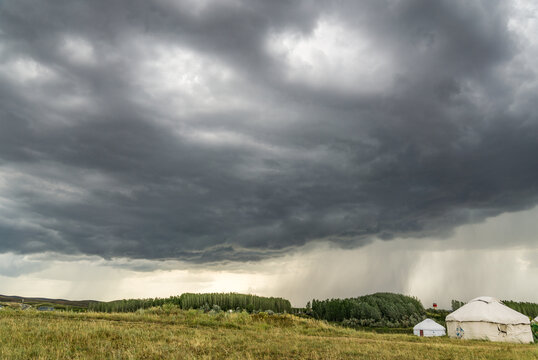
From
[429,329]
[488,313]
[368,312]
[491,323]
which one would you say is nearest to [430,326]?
[429,329]

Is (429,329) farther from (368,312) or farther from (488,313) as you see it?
(368,312)

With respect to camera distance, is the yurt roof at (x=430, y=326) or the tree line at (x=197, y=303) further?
the tree line at (x=197, y=303)

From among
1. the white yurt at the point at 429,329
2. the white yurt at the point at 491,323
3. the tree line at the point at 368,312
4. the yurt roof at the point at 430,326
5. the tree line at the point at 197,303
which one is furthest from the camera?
the tree line at the point at 368,312

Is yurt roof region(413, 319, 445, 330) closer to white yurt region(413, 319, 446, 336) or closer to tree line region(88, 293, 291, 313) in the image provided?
white yurt region(413, 319, 446, 336)

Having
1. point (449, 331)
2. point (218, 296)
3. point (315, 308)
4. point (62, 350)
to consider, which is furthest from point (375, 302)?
point (62, 350)

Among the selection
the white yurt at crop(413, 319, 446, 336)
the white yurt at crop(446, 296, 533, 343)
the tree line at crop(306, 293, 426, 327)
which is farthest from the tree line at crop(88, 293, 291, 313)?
the white yurt at crop(446, 296, 533, 343)

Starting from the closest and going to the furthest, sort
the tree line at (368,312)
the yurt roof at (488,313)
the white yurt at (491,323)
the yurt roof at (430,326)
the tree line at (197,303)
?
the white yurt at (491,323) → the yurt roof at (488,313) → the yurt roof at (430,326) → the tree line at (197,303) → the tree line at (368,312)

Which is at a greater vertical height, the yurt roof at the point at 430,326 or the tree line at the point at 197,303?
the tree line at the point at 197,303

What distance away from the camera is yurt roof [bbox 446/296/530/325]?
52.0 m

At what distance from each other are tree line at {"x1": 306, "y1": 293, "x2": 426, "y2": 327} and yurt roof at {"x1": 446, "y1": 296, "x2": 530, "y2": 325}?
58685 mm

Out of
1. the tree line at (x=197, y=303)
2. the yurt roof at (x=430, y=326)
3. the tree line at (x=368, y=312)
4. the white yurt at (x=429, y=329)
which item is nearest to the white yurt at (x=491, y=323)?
the white yurt at (x=429, y=329)

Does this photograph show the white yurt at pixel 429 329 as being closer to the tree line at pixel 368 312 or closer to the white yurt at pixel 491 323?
the white yurt at pixel 491 323

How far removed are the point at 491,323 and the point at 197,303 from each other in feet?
203

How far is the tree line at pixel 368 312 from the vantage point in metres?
117
